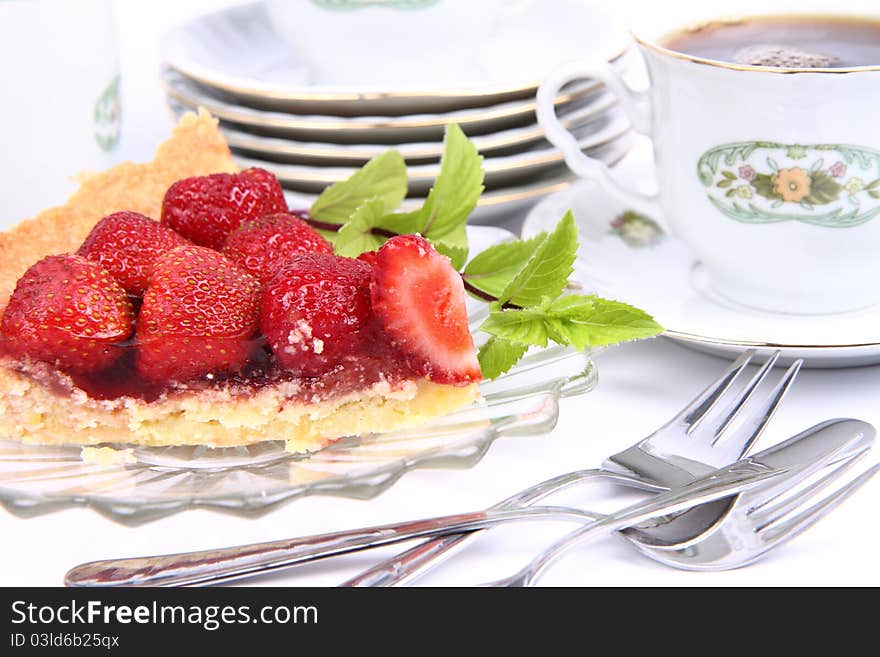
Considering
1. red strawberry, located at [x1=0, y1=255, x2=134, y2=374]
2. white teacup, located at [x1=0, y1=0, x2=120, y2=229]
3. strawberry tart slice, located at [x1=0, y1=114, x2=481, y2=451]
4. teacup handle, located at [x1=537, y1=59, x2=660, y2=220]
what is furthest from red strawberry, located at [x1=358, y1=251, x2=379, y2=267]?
white teacup, located at [x1=0, y1=0, x2=120, y2=229]

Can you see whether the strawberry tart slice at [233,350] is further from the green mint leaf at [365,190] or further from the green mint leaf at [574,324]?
the green mint leaf at [365,190]

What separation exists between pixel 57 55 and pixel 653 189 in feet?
2.62

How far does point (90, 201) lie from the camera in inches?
53.4

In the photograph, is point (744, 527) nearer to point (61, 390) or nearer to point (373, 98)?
point (61, 390)

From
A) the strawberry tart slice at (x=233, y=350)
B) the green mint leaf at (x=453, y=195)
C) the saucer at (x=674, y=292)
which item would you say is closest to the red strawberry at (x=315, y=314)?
the strawberry tart slice at (x=233, y=350)

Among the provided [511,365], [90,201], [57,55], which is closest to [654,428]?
[511,365]

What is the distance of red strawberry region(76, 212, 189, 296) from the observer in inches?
44.6

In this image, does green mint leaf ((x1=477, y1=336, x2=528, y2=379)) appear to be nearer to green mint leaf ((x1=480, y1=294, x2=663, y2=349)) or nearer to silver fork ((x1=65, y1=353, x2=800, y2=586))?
green mint leaf ((x1=480, y1=294, x2=663, y2=349))

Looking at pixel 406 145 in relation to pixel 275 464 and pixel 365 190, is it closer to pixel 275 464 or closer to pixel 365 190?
pixel 365 190

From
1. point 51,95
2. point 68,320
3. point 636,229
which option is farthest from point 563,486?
point 51,95

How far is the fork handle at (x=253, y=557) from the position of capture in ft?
2.93

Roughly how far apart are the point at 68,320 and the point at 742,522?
611 mm

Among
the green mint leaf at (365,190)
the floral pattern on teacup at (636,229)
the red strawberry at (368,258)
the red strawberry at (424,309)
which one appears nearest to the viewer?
the red strawberry at (424,309)

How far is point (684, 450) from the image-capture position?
1.07 metres
